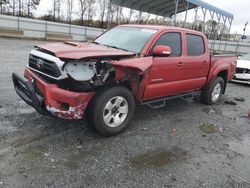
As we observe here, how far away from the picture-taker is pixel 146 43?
202 inches

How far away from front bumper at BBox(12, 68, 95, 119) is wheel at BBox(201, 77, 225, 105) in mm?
3964

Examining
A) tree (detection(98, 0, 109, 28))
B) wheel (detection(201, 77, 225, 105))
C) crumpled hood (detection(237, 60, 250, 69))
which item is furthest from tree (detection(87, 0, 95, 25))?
wheel (detection(201, 77, 225, 105))

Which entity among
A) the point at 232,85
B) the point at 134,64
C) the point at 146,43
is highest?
the point at 146,43

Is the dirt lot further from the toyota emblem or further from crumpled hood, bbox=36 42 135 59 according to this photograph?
crumpled hood, bbox=36 42 135 59

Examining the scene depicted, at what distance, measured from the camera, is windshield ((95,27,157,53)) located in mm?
5199

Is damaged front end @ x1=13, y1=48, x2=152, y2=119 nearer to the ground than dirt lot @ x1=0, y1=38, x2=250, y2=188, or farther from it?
farther from it

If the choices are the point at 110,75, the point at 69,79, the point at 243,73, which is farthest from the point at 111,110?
the point at 243,73

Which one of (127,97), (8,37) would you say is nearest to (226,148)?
(127,97)

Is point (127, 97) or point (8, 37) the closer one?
point (127, 97)

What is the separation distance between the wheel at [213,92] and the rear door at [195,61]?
16.7 inches

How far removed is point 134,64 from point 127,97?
23.4 inches

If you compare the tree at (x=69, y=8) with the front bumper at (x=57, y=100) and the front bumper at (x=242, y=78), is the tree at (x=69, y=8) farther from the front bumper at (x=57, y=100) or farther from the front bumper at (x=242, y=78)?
the front bumper at (x=57, y=100)

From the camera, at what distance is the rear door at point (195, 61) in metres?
6.08

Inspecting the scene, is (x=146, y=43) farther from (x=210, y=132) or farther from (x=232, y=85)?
(x=232, y=85)
